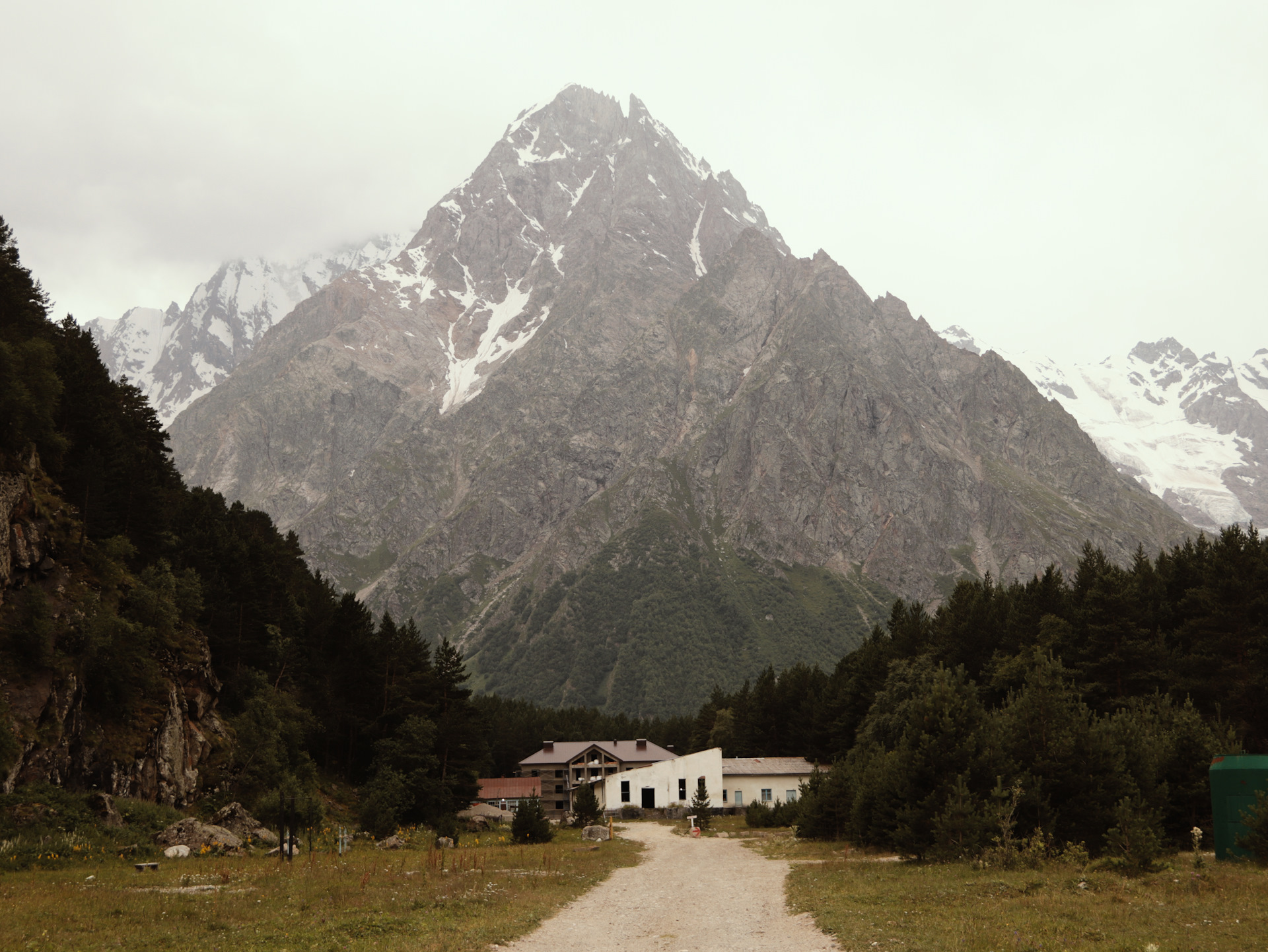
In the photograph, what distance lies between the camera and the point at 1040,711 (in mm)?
35156

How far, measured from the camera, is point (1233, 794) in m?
31.8

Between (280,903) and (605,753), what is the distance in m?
95.8

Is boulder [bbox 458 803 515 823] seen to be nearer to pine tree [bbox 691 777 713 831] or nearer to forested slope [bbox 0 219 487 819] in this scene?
forested slope [bbox 0 219 487 819]

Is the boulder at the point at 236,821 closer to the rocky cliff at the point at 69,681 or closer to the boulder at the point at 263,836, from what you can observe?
the boulder at the point at 263,836

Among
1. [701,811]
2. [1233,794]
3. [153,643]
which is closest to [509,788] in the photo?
[701,811]

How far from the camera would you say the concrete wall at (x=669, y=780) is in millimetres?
96312

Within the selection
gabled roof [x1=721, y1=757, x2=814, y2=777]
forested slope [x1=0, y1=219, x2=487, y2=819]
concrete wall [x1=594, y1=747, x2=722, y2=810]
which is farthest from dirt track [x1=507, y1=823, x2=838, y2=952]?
gabled roof [x1=721, y1=757, x2=814, y2=777]

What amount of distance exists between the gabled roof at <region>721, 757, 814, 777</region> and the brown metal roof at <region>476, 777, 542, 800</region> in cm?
3224

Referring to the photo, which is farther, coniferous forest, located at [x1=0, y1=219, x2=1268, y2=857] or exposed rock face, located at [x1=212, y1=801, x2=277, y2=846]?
exposed rock face, located at [x1=212, y1=801, x2=277, y2=846]

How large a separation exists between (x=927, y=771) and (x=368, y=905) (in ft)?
73.0

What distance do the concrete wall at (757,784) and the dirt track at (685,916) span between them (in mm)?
57809

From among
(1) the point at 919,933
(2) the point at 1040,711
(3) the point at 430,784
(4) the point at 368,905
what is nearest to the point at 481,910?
(4) the point at 368,905

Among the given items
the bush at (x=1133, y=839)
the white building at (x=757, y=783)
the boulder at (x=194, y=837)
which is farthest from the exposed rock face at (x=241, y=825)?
the white building at (x=757, y=783)

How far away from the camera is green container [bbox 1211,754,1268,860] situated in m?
31.2
